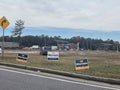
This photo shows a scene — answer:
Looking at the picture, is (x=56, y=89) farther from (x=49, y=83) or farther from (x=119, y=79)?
(x=119, y=79)

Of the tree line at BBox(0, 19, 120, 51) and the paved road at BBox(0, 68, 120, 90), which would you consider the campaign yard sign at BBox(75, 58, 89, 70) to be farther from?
the tree line at BBox(0, 19, 120, 51)

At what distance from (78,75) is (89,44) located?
466 ft

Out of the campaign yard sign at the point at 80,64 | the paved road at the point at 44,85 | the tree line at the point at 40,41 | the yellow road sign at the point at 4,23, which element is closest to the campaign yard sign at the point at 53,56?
the yellow road sign at the point at 4,23

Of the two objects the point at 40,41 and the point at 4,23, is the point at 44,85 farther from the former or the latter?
the point at 40,41

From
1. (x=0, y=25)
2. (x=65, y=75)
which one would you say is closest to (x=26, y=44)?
(x=0, y=25)

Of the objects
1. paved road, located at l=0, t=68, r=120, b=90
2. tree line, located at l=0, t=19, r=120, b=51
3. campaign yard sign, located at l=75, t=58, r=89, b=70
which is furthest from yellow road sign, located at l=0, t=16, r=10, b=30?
tree line, located at l=0, t=19, r=120, b=51

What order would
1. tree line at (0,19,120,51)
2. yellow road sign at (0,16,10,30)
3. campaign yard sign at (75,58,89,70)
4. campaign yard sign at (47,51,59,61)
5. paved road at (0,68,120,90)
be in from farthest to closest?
tree line at (0,19,120,51)
yellow road sign at (0,16,10,30)
campaign yard sign at (47,51,59,61)
campaign yard sign at (75,58,89,70)
paved road at (0,68,120,90)

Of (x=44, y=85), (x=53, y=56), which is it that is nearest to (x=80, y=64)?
(x=53, y=56)

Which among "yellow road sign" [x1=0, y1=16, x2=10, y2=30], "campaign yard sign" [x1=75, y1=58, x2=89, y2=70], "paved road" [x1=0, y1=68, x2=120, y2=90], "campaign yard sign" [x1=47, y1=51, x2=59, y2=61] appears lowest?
"paved road" [x1=0, y1=68, x2=120, y2=90]

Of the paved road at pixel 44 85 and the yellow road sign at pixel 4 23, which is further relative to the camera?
the yellow road sign at pixel 4 23

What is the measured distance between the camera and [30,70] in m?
16.1

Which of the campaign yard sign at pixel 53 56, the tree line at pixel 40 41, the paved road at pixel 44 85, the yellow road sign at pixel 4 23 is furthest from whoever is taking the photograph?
the tree line at pixel 40 41

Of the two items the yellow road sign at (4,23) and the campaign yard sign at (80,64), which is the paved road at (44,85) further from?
the yellow road sign at (4,23)

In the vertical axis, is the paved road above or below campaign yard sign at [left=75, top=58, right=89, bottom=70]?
below
